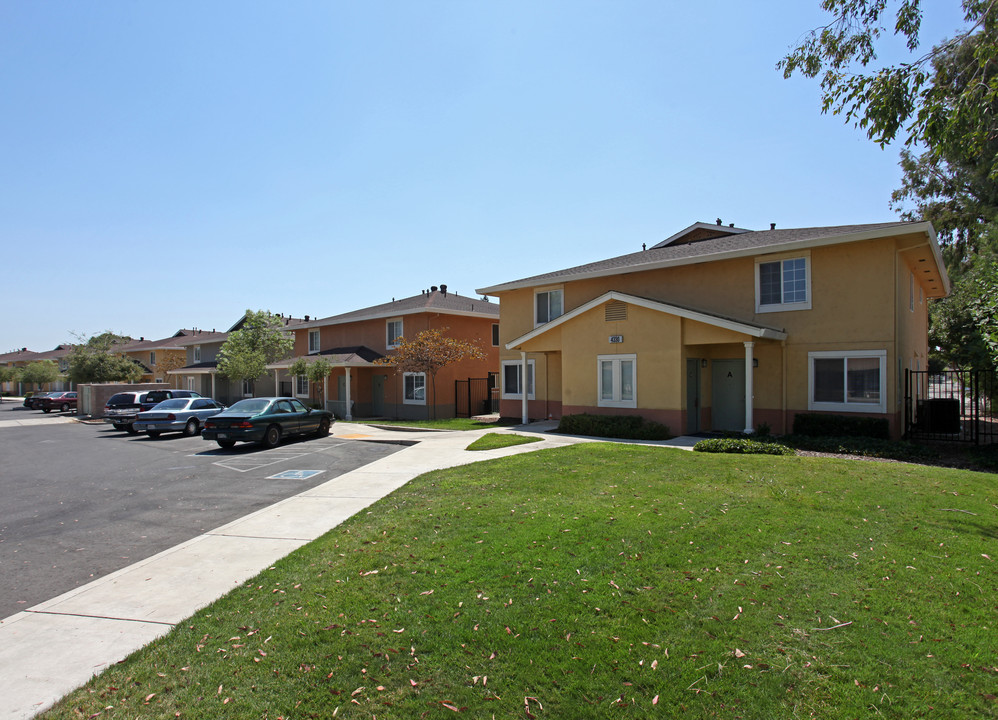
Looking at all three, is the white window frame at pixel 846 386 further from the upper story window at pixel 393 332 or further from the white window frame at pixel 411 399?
the upper story window at pixel 393 332

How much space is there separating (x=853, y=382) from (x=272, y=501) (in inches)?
584

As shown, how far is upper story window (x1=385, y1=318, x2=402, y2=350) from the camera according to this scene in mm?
29234

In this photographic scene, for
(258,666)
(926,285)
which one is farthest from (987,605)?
(926,285)

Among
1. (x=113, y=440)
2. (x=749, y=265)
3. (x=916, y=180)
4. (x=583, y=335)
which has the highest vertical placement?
(x=916, y=180)

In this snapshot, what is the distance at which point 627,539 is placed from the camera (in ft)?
20.1

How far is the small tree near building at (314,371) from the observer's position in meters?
27.4

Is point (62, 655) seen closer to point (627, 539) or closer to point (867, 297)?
point (627, 539)

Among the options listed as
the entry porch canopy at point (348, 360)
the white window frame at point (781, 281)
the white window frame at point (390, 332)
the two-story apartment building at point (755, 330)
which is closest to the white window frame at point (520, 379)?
the two-story apartment building at point (755, 330)

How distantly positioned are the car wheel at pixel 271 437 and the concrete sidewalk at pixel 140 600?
7.98m

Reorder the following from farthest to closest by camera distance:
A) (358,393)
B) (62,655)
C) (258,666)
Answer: (358,393), (62,655), (258,666)

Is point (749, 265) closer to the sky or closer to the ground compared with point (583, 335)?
closer to the sky

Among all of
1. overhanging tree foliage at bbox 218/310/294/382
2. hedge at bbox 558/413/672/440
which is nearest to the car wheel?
hedge at bbox 558/413/672/440

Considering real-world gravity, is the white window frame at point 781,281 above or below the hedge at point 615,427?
above

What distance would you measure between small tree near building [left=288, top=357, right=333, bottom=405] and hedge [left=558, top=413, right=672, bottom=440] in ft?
45.9
